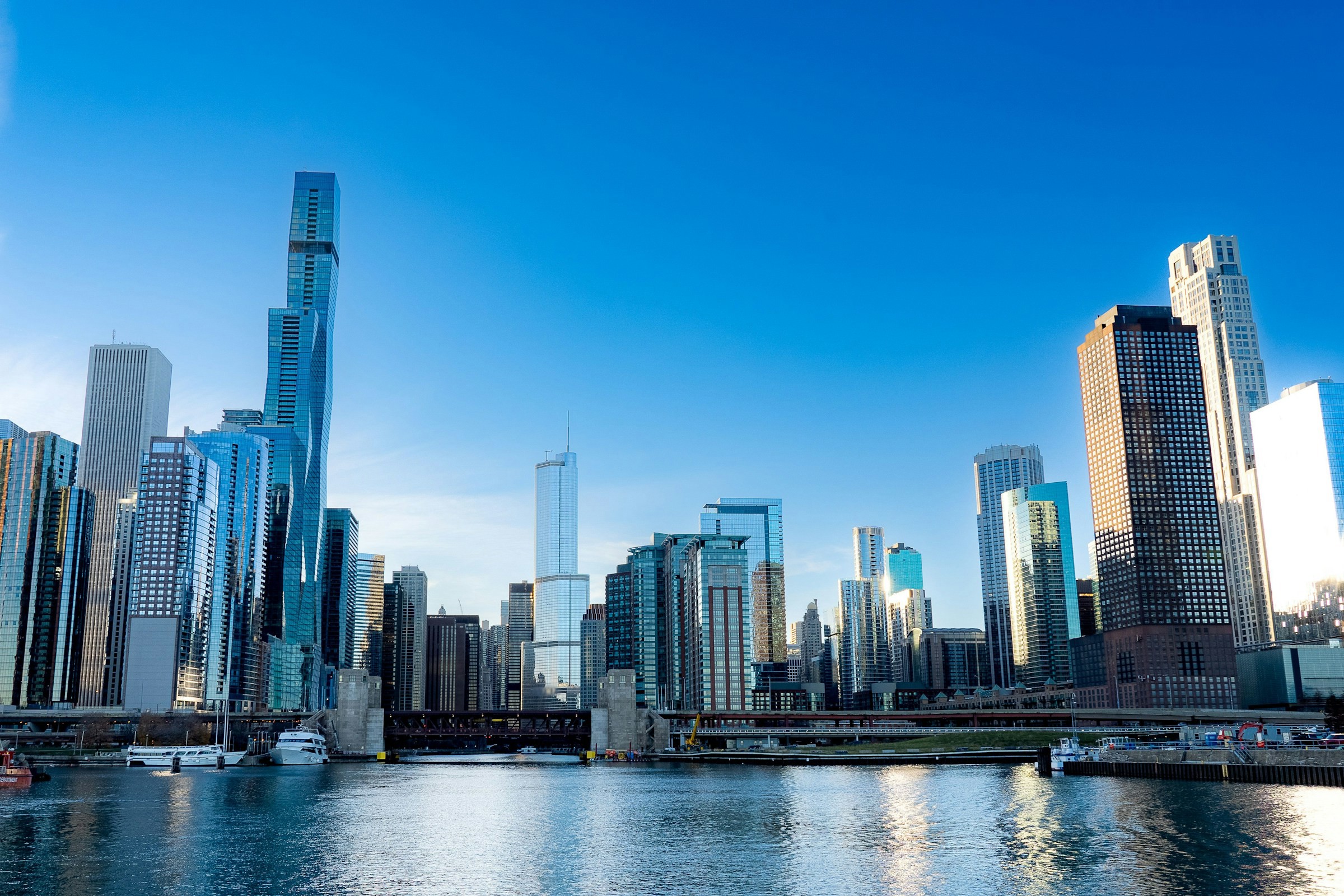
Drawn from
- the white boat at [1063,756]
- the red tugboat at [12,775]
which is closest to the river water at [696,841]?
the red tugboat at [12,775]

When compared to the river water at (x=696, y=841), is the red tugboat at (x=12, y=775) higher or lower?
higher

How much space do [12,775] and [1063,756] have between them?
5719 inches

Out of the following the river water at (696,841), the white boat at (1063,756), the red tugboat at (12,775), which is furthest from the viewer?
the white boat at (1063,756)

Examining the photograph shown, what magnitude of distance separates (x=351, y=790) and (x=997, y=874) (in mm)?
109358

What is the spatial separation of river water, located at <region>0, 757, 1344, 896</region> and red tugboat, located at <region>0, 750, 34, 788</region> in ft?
45.0

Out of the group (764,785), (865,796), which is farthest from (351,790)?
(865,796)

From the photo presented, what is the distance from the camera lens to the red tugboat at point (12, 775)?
15850cm

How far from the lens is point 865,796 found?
131250 mm

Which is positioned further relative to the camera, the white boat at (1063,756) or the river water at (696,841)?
the white boat at (1063,756)

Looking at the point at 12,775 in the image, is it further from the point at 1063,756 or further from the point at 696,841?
the point at 1063,756

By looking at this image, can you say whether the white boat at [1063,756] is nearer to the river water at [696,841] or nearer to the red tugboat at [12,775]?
the river water at [696,841]

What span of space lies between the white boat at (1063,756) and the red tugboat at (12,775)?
140715 millimetres

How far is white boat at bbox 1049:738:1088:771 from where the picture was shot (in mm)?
164250

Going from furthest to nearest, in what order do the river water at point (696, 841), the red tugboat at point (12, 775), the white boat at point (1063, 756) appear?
the white boat at point (1063, 756)
the red tugboat at point (12, 775)
the river water at point (696, 841)
